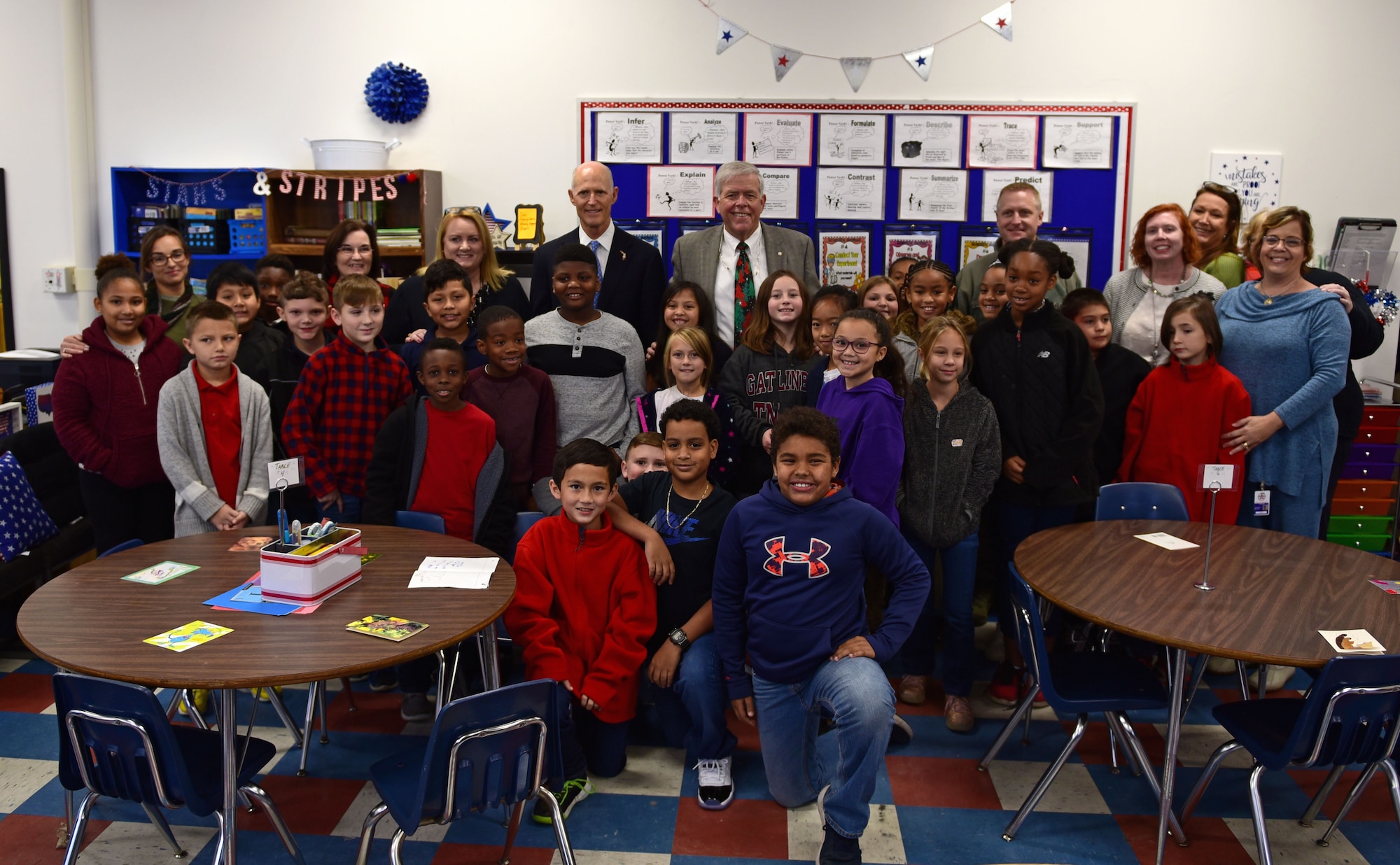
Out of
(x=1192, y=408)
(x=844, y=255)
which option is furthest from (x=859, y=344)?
(x=844, y=255)

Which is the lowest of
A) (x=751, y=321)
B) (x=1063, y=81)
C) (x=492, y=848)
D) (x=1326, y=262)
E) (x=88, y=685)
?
(x=492, y=848)

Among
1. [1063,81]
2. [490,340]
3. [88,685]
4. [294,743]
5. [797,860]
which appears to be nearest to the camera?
[88,685]

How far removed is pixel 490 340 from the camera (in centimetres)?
332

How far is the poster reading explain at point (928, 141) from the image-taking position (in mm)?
5324

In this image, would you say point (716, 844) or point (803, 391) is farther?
point (803, 391)

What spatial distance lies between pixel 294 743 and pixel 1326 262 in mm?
5590

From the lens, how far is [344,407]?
3.33 meters

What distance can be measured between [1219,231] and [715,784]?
127 inches

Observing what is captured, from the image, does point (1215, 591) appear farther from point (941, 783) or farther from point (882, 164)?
point (882, 164)

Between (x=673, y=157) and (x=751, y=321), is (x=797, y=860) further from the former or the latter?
(x=673, y=157)

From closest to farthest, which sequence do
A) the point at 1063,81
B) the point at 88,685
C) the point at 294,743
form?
the point at 88,685 → the point at 294,743 → the point at 1063,81

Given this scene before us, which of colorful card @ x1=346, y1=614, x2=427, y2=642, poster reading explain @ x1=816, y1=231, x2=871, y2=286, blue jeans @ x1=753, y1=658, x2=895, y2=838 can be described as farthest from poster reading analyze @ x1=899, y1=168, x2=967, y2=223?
colorful card @ x1=346, y1=614, x2=427, y2=642

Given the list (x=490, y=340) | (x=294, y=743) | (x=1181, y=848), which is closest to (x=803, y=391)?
(x=490, y=340)

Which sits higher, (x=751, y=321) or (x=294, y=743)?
(x=751, y=321)
